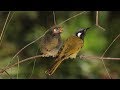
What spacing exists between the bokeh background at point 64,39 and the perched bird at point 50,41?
23 mm

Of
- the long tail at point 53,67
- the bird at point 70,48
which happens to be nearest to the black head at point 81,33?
the bird at point 70,48

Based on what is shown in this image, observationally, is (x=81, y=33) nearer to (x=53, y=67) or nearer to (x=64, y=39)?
(x=64, y=39)

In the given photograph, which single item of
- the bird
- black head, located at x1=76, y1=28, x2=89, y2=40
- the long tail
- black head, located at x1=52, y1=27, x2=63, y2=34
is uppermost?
black head, located at x1=52, y1=27, x2=63, y2=34

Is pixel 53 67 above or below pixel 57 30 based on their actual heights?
below

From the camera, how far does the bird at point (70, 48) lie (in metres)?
2.22

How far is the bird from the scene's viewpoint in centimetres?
222

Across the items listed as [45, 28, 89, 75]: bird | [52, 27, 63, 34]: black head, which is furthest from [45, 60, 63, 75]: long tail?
[52, 27, 63, 34]: black head

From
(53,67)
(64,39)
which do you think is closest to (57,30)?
(64,39)

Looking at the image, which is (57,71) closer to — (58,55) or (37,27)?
(58,55)

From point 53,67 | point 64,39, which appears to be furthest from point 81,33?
point 53,67

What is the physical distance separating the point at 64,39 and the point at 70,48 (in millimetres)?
63

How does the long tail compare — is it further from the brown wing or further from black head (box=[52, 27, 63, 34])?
black head (box=[52, 27, 63, 34])

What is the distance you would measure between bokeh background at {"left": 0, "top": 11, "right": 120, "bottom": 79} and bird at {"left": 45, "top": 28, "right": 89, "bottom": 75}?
0.02 m

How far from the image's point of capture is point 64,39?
2.26m
